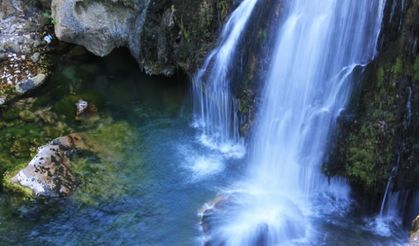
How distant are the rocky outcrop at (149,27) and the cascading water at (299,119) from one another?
1880 millimetres

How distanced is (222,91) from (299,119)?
1.88 metres

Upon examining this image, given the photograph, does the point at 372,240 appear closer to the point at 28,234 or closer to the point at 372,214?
the point at 372,214

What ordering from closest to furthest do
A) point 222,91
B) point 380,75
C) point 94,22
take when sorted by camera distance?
point 380,75 → point 222,91 → point 94,22

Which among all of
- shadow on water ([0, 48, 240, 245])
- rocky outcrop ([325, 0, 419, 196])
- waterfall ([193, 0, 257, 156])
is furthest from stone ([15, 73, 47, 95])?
rocky outcrop ([325, 0, 419, 196])

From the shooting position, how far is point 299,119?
9.28 metres

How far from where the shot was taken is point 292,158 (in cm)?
949

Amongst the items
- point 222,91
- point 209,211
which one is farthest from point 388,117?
point 222,91

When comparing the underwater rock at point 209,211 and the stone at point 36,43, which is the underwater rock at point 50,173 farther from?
the stone at point 36,43

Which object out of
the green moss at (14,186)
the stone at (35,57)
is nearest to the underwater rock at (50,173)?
the green moss at (14,186)

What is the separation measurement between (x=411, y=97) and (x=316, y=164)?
1986 millimetres

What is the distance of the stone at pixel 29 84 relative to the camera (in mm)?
12438

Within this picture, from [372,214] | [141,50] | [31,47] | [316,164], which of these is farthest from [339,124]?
[31,47]

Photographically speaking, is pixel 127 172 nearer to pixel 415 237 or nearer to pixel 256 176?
pixel 256 176

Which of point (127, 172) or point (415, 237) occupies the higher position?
point (127, 172)
